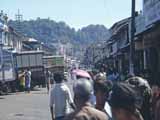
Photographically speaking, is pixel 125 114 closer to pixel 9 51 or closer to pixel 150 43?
pixel 150 43

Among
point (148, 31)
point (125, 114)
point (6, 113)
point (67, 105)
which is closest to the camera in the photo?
point (125, 114)

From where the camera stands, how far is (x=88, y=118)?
215 inches

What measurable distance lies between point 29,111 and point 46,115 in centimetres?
253

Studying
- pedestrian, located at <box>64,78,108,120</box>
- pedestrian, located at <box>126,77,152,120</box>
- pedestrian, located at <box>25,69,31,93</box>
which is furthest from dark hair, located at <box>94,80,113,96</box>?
pedestrian, located at <box>25,69,31,93</box>

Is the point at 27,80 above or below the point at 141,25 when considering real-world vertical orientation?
below

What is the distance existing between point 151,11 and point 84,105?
1831 centimetres

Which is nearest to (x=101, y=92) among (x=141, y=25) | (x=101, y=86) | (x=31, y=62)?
(x=101, y=86)

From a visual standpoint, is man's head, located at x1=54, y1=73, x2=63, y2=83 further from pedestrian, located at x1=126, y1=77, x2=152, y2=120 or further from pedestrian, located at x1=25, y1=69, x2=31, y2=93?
pedestrian, located at x1=25, y1=69, x2=31, y2=93

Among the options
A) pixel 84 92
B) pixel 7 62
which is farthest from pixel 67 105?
pixel 7 62

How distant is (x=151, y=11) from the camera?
77.2 ft

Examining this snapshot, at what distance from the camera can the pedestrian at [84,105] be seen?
5508mm

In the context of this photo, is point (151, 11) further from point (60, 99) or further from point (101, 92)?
point (101, 92)

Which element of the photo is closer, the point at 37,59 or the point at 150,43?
the point at 150,43

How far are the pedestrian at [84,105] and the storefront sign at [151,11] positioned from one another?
15.9m
